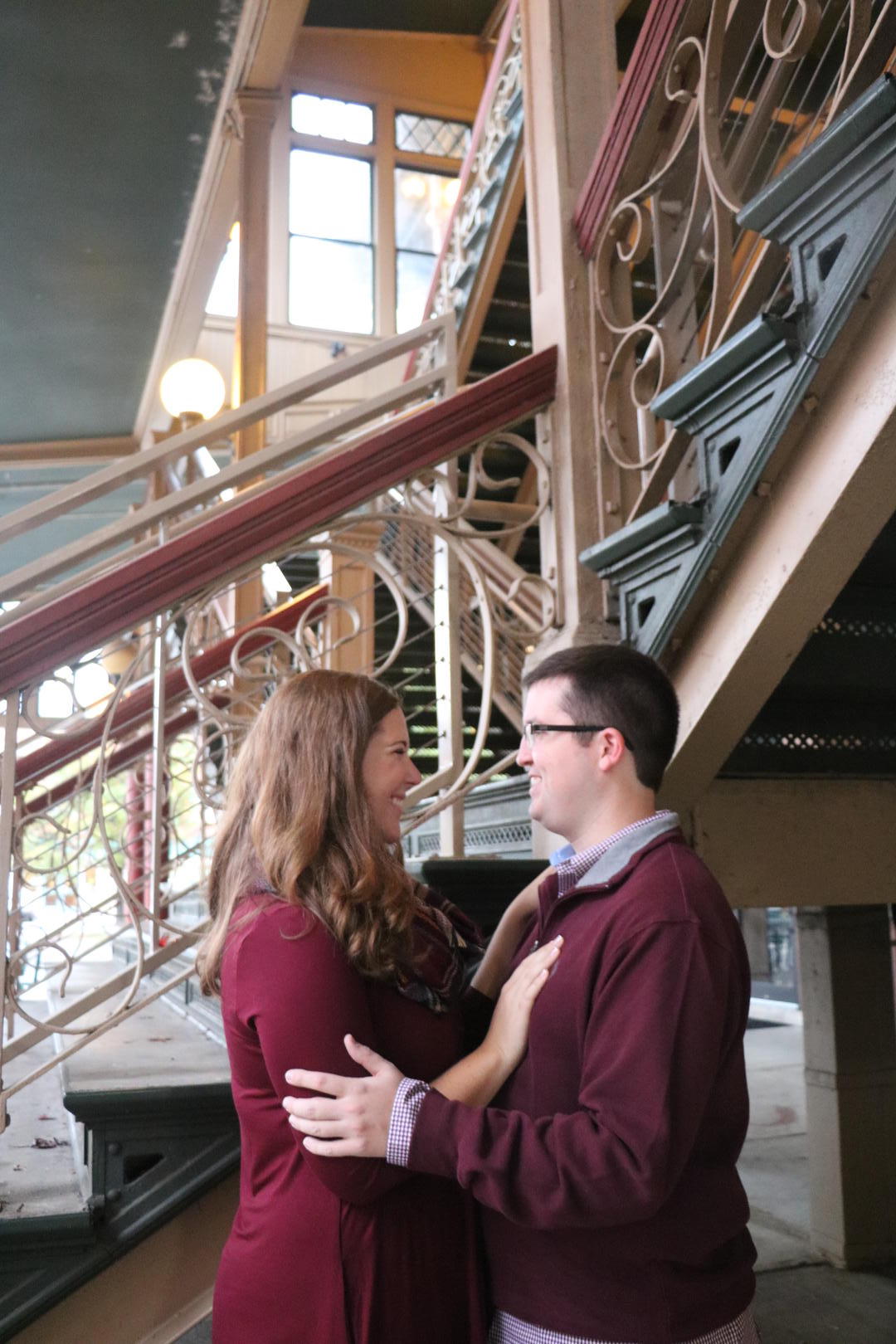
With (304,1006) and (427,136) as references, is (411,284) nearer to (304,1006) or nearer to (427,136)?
(427,136)

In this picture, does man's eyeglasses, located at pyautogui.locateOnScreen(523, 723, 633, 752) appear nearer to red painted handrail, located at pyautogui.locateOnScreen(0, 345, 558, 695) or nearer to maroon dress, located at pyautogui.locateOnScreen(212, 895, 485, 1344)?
maroon dress, located at pyautogui.locateOnScreen(212, 895, 485, 1344)

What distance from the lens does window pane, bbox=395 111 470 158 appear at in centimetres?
1283

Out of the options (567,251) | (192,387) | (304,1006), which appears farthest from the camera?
(192,387)

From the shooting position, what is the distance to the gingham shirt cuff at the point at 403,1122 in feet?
4.22

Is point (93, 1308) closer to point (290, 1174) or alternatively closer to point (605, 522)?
point (290, 1174)

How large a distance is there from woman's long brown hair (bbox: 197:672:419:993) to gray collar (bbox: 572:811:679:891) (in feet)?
0.84

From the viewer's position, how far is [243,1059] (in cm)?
144

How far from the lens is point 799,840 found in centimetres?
272

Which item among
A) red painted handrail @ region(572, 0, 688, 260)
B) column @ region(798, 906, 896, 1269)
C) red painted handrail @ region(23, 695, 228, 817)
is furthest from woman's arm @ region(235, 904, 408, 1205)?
column @ region(798, 906, 896, 1269)

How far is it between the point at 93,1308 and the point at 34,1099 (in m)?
1.06

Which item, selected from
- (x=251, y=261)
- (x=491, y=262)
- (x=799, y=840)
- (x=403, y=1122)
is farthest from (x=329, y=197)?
(x=403, y=1122)

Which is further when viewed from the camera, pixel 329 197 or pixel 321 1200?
pixel 329 197

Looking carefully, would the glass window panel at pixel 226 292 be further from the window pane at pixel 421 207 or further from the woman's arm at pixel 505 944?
the woman's arm at pixel 505 944

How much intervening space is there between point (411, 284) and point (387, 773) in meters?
12.0
